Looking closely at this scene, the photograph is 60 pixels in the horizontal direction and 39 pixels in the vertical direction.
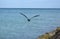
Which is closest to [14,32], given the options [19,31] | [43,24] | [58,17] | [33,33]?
[19,31]

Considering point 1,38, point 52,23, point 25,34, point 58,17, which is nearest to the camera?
point 1,38

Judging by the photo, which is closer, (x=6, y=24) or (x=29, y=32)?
(x=29, y=32)

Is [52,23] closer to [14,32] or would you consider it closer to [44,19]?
[44,19]

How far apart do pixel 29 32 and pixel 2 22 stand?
114 cm

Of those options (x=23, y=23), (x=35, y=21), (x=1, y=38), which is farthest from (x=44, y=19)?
(x=1, y=38)

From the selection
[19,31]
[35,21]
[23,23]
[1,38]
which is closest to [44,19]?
[35,21]

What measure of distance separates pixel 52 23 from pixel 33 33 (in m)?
0.80

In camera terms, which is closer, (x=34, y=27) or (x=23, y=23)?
(x=34, y=27)

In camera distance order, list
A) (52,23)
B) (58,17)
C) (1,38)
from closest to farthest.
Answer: (1,38)
(52,23)
(58,17)

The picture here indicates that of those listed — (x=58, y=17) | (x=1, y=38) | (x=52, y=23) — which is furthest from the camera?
(x=58, y=17)

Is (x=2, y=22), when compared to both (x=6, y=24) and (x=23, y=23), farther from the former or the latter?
(x=23, y=23)

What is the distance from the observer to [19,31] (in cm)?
556

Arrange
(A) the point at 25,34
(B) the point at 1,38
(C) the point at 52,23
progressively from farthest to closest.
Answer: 1. (C) the point at 52,23
2. (A) the point at 25,34
3. (B) the point at 1,38

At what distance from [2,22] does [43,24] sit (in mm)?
1418
